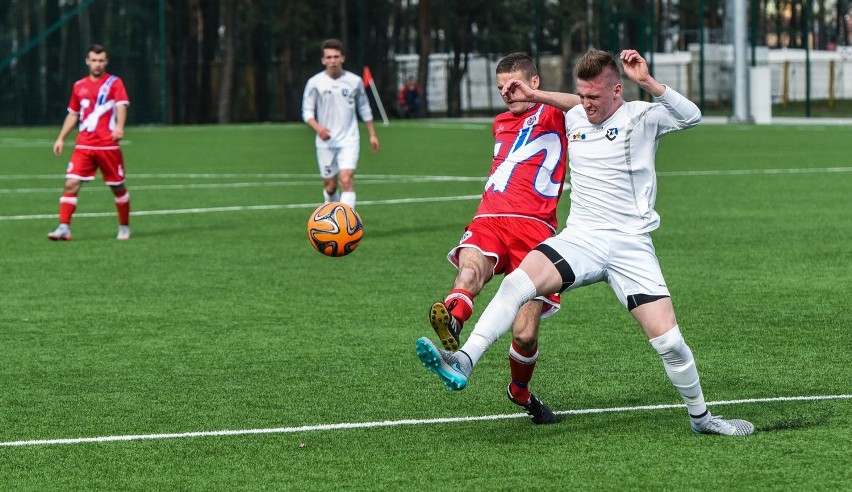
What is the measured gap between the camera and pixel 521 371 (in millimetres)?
7211

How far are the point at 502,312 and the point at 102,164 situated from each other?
10815mm

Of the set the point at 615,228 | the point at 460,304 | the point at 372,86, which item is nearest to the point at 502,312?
the point at 460,304

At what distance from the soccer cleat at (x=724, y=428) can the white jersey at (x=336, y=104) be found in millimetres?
10735

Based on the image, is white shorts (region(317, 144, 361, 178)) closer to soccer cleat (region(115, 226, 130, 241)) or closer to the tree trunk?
soccer cleat (region(115, 226, 130, 241))

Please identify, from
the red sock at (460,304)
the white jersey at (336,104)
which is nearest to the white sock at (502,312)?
the red sock at (460,304)

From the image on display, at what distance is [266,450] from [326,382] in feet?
5.33

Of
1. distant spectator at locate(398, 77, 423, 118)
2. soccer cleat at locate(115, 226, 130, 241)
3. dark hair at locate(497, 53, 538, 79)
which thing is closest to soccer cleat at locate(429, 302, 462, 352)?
dark hair at locate(497, 53, 538, 79)

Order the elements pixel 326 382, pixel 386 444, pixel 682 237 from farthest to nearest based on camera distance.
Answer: pixel 682 237 < pixel 326 382 < pixel 386 444

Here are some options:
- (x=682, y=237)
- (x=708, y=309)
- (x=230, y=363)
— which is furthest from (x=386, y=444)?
(x=682, y=237)

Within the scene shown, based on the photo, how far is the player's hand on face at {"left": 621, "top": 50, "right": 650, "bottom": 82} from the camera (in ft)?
21.5

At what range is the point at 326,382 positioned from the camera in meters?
8.30

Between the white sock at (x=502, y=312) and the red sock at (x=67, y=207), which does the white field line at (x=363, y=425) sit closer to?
the white sock at (x=502, y=312)

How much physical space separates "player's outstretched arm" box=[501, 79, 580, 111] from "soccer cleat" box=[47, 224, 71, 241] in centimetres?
1007

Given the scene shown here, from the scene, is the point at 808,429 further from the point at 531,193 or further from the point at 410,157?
the point at 410,157
